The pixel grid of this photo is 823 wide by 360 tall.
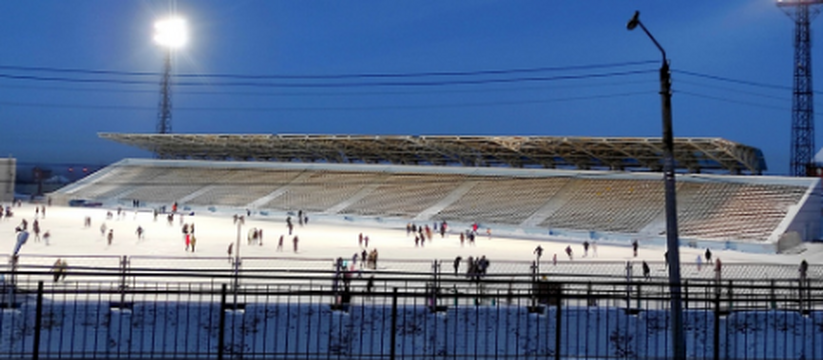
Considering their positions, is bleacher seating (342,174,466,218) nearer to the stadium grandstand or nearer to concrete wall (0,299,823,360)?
the stadium grandstand

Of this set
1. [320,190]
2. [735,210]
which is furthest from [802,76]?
[320,190]

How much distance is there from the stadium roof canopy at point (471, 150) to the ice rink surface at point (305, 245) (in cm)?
1366

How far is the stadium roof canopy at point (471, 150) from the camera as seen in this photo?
171 ft

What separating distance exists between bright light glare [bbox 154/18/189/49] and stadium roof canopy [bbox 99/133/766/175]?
10.8 meters

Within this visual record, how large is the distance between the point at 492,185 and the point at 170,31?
121ft

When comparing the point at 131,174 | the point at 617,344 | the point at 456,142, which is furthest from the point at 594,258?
the point at 131,174

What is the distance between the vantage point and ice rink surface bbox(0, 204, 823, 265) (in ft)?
97.0

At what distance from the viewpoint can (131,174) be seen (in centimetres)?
7706

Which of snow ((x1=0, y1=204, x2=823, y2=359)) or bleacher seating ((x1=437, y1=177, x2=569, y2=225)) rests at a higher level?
bleacher seating ((x1=437, y1=177, x2=569, y2=225))

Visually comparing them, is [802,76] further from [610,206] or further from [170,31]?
[170,31]

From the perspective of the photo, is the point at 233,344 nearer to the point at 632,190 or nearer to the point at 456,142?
the point at 632,190

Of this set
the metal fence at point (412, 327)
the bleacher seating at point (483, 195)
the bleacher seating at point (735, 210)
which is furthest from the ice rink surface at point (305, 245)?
the metal fence at point (412, 327)

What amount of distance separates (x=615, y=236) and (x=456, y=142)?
69.7 feet

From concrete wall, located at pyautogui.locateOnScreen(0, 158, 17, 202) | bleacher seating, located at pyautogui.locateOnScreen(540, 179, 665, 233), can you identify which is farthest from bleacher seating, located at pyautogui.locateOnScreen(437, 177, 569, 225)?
concrete wall, located at pyautogui.locateOnScreen(0, 158, 17, 202)
